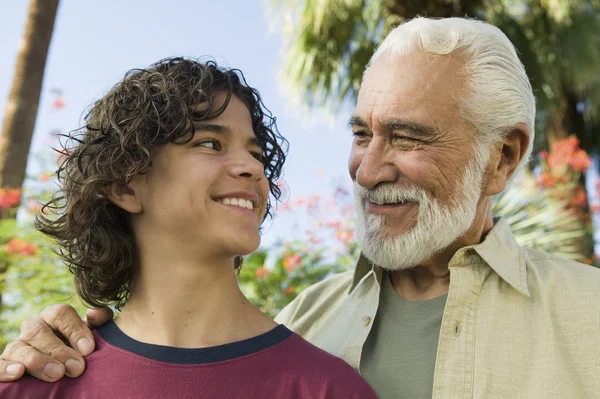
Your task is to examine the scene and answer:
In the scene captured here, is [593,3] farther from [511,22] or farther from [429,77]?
[429,77]

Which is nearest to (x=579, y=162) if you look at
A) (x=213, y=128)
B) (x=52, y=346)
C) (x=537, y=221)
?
(x=537, y=221)

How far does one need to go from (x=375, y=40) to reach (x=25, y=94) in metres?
4.28

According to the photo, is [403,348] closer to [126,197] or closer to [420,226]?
[420,226]

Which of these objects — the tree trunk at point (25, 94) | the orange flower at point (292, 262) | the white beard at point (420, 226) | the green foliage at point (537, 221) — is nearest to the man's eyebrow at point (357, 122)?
the white beard at point (420, 226)

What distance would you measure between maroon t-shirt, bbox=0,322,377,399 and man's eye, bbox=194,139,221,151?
0.51m

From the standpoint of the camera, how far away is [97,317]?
2.01 meters

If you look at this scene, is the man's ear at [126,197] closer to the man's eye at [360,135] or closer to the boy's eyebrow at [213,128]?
the boy's eyebrow at [213,128]

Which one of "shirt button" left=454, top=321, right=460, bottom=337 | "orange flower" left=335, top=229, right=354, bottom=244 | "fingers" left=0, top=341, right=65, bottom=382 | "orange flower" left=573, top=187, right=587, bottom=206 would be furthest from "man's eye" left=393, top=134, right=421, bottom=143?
"orange flower" left=573, top=187, right=587, bottom=206

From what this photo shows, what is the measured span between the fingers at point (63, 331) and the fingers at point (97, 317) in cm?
2

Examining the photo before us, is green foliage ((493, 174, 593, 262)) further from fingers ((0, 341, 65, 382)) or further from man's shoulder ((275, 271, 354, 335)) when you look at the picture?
fingers ((0, 341, 65, 382))

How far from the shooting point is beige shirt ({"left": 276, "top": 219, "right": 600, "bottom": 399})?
1932 millimetres

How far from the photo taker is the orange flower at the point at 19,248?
192 inches

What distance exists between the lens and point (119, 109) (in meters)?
2.08

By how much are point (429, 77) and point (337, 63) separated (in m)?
6.94
